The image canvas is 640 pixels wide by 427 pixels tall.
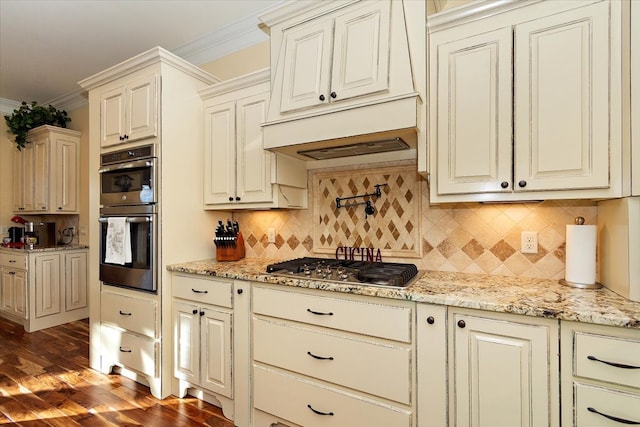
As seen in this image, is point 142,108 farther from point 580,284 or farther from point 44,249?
point 580,284

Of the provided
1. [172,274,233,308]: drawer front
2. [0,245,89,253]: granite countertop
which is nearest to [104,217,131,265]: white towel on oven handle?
[172,274,233,308]: drawer front

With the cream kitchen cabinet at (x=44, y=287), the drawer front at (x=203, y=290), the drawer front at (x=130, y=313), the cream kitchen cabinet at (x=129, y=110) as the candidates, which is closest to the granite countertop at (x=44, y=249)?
the cream kitchen cabinet at (x=44, y=287)

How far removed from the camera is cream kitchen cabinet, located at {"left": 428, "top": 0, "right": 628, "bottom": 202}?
1441 millimetres

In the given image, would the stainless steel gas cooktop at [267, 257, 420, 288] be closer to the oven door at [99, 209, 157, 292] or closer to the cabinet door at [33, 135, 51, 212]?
the oven door at [99, 209, 157, 292]

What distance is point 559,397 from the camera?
1291mm

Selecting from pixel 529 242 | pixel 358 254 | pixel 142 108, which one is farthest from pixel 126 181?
pixel 529 242

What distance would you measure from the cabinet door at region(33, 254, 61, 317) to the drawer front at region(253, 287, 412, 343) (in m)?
3.39

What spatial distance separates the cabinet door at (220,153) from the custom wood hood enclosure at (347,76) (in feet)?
1.70

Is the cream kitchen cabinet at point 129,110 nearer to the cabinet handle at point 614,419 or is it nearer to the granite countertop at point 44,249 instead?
the granite countertop at point 44,249

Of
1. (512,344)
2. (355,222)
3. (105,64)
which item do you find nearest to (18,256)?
(105,64)

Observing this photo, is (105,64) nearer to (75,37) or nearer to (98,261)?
(75,37)

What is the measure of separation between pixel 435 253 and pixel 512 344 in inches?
32.2

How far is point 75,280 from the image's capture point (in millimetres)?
4223

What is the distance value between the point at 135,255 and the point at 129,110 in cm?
111
